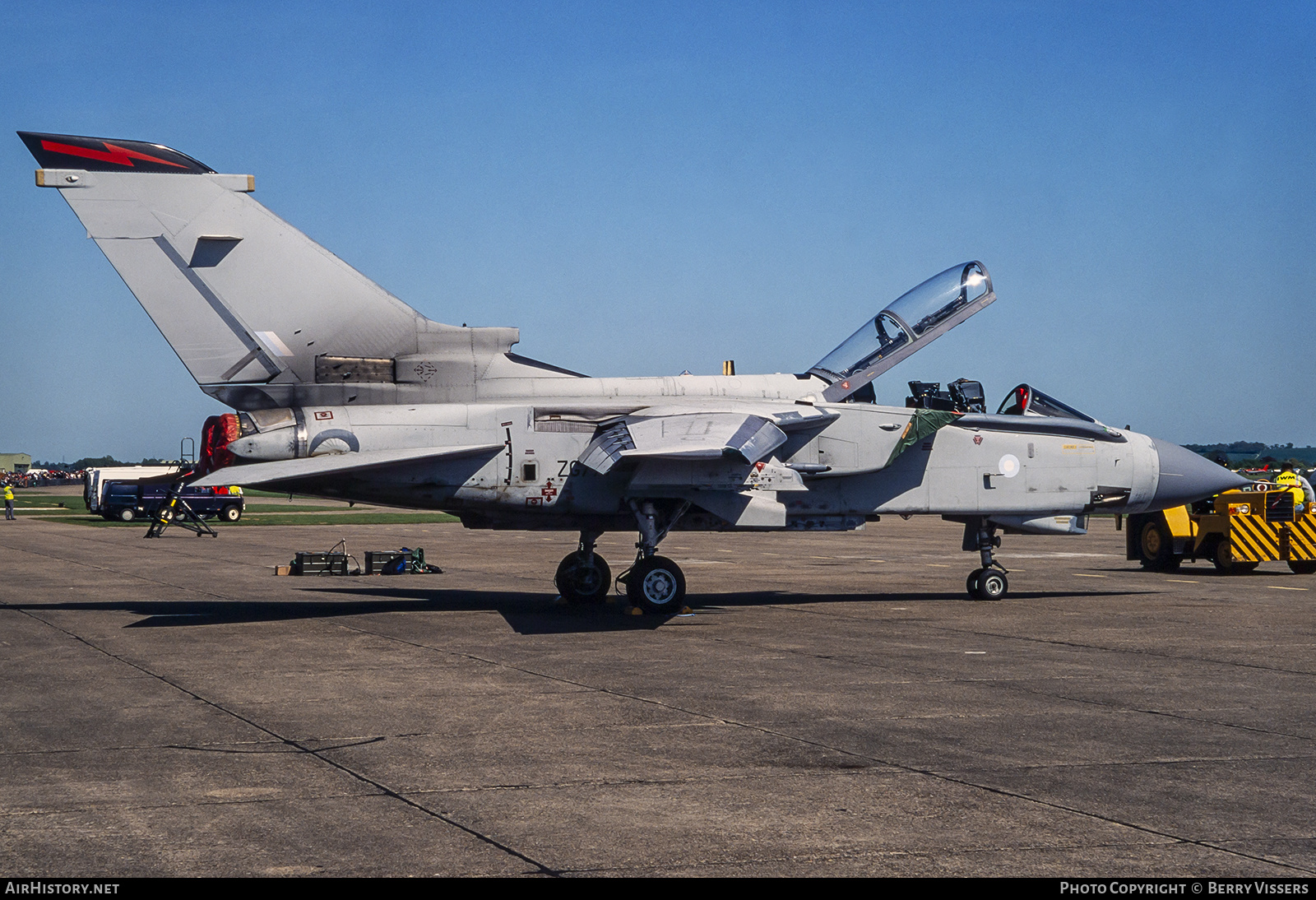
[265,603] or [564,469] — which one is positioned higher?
[564,469]

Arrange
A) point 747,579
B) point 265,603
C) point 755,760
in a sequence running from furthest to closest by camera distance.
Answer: point 747,579
point 265,603
point 755,760

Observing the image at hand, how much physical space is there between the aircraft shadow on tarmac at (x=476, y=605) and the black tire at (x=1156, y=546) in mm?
5563

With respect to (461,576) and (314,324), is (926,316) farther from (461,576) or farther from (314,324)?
(461,576)

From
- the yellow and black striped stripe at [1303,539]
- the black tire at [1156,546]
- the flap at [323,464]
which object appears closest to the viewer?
the flap at [323,464]

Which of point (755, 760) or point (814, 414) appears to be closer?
point (755, 760)

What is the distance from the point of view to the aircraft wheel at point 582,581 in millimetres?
16719

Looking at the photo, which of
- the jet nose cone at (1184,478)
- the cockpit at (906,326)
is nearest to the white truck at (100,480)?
the cockpit at (906,326)

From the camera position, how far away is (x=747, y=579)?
22.6m

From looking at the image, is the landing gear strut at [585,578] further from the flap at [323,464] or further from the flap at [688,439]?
the flap at [323,464]

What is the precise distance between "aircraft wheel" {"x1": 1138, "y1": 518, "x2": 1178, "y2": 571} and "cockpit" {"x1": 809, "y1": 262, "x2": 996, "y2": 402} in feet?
32.5

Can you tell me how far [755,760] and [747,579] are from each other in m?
15.4

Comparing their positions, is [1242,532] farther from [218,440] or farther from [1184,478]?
[218,440]

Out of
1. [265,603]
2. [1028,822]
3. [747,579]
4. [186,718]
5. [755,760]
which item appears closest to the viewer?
[1028,822]
